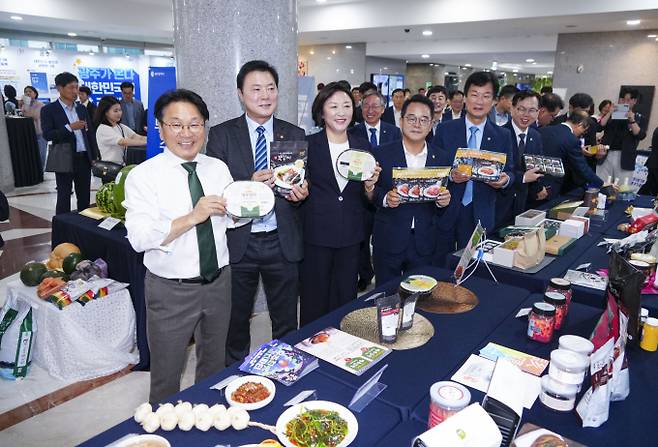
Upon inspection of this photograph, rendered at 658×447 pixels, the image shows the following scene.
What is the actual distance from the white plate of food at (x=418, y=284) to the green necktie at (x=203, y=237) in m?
0.84

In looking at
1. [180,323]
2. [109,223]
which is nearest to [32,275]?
[109,223]

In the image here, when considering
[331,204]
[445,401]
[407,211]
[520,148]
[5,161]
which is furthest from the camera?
[5,161]

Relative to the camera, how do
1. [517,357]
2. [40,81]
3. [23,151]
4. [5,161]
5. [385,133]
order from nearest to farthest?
1. [517,357]
2. [385,133]
3. [5,161]
4. [23,151]
5. [40,81]

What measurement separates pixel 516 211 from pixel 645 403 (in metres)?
2.71

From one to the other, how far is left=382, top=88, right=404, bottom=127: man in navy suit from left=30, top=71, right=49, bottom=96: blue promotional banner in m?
11.5

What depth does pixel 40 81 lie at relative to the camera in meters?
13.6

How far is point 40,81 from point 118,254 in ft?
44.7

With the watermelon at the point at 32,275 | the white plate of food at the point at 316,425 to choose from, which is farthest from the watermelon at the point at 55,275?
the white plate of food at the point at 316,425

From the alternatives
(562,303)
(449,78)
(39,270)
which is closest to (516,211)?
(562,303)

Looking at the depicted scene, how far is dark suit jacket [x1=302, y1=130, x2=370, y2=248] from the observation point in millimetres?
2584

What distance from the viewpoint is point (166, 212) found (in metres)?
1.91

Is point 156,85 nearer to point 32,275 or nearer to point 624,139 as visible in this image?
point 32,275

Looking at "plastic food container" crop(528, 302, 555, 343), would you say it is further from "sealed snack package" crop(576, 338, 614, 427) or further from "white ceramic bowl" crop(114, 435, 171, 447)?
"white ceramic bowl" crop(114, 435, 171, 447)

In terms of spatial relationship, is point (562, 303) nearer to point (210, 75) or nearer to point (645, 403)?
point (645, 403)
